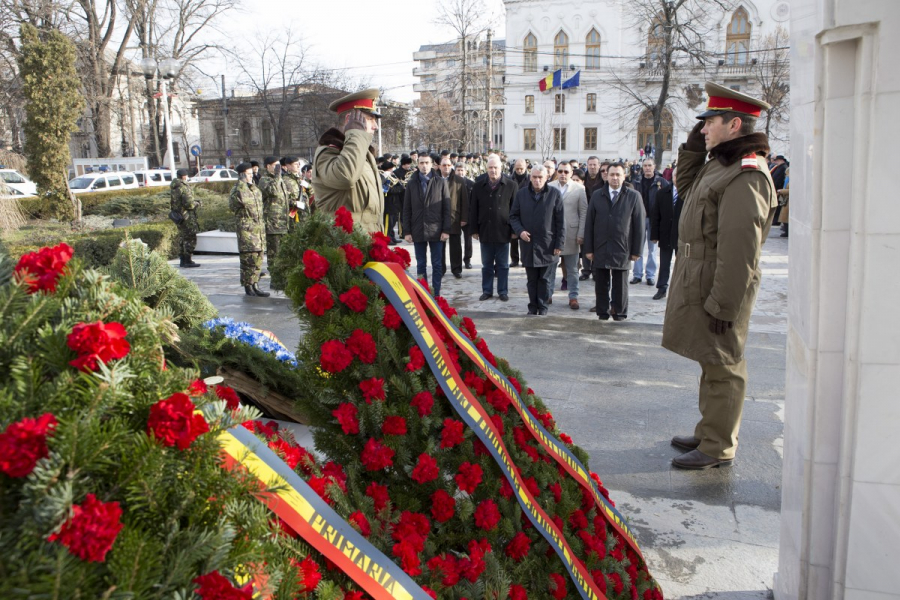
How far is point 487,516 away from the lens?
2.14 m

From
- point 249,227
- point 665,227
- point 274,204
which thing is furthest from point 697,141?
point 274,204

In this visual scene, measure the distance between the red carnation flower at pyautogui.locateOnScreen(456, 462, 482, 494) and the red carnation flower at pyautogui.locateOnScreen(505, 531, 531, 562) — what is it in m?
0.22

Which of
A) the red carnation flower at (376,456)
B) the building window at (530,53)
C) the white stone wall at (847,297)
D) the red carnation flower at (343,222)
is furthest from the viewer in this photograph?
the building window at (530,53)

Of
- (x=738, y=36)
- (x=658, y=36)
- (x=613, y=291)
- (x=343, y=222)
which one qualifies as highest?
(x=738, y=36)

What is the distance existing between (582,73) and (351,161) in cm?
5070

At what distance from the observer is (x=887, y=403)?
2.01 m

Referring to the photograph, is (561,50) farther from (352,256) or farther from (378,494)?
(378,494)

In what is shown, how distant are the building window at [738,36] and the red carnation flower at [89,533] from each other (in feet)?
170

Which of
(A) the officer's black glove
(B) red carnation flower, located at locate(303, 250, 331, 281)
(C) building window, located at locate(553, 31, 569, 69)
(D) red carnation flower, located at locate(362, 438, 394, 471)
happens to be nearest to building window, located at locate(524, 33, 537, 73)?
(C) building window, located at locate(553, 31, 569, 69)

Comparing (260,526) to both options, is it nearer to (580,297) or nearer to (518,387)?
(518,387)

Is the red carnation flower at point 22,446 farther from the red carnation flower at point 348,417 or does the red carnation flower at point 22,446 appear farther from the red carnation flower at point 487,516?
the red carnation flower at point 487,516

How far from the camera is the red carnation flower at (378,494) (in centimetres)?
200

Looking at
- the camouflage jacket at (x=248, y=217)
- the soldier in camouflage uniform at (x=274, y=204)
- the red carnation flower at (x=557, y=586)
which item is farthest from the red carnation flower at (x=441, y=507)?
the soldier in camouflage uniform at (x=274, y=204)

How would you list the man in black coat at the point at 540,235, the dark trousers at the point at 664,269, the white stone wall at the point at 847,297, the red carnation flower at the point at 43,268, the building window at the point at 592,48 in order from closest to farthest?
the red carnation flower at the point at 43,268
the white stone wall at the point at 847,297
the man in black coat at the point at 540,235
the dark trousers at the point at 664,269
the building window at the point at 592,48
